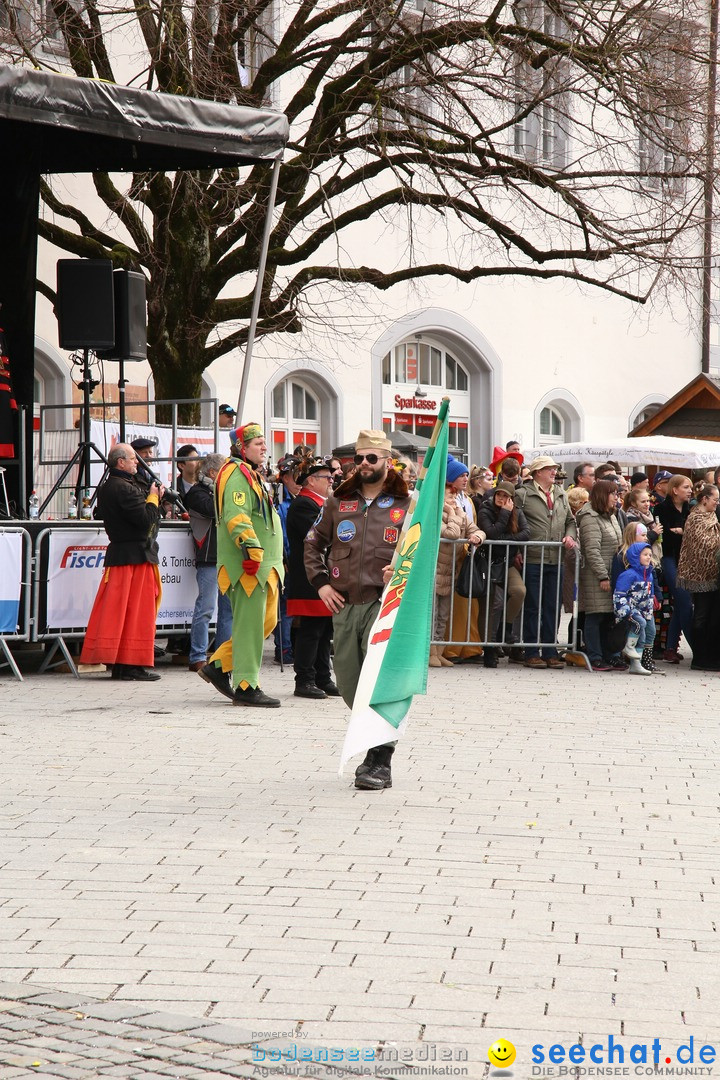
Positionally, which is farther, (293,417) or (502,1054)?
(293,417)

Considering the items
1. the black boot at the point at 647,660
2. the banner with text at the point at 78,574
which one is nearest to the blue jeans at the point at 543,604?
the black boot at the point at 647,660

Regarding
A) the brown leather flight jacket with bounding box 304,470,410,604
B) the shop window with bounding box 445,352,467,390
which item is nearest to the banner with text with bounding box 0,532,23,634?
the brown leather flight jacket with bounding box 304,470,410,604

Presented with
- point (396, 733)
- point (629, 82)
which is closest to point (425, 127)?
point (629, 82)

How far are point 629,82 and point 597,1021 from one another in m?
14.6

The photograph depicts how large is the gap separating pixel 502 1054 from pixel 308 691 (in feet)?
23.9

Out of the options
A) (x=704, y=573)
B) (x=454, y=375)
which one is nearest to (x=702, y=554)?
(x=704, y=573)

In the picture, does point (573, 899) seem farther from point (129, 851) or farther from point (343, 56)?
point (343, 56)

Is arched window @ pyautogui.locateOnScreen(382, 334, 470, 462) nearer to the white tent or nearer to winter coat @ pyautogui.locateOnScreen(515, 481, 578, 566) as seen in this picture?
the white tent

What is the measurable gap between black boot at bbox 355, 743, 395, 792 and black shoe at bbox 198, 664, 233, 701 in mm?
2908

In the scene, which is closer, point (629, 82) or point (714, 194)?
point (629, 82)

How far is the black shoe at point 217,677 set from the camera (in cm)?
1037

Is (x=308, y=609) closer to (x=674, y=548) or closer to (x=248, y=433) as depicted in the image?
(x=248, y=433)

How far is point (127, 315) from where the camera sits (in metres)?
13.9

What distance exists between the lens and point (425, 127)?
17266mm
